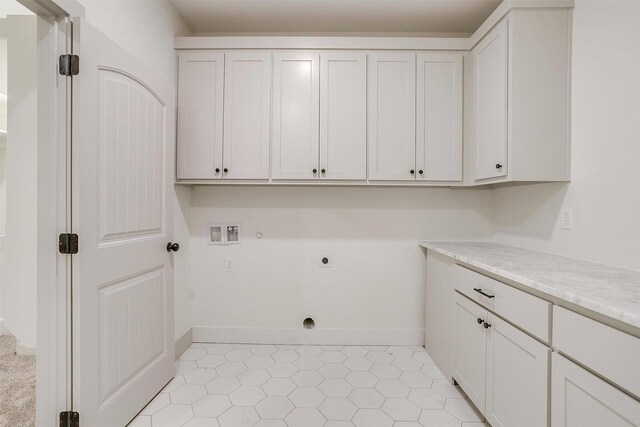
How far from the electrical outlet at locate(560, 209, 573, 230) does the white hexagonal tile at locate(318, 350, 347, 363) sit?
5.77 feet

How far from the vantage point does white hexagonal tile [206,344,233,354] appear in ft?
7.72

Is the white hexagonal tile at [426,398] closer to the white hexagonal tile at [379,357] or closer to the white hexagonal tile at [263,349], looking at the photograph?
the white hexagonal tile at [379,357]

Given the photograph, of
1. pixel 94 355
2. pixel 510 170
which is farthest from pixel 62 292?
pixel 510 170

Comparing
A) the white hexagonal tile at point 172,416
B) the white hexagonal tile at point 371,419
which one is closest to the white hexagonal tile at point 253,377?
the white hexagonal tile at point 172,416

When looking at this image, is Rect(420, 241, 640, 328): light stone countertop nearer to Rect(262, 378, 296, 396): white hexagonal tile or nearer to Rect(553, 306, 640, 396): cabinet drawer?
Rect(553, 306, 640, 396): cabinet drawer

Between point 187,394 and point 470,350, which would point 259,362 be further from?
point 470,350

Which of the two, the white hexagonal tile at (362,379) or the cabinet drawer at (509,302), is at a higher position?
the cabinet drawer at (509,302)

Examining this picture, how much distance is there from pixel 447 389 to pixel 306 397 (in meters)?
0.92

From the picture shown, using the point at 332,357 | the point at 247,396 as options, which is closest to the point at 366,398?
the point at 332,357

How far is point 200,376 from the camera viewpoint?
2.00 metres

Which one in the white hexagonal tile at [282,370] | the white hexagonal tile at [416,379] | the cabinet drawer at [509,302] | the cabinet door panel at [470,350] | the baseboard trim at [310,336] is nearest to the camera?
the cabinet drawer at [509,302]

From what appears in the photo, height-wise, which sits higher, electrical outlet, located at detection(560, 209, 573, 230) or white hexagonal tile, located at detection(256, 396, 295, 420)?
electrical outlet, located at detection(560, 209, 573, 230)

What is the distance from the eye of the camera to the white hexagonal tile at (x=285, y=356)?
2240 millimetres

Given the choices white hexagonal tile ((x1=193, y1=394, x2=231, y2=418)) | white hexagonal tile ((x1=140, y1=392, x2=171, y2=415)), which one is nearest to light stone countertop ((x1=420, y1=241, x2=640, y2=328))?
→ white hexagonal tile ((x1=193, y1=394, x2=231, y2=418))
